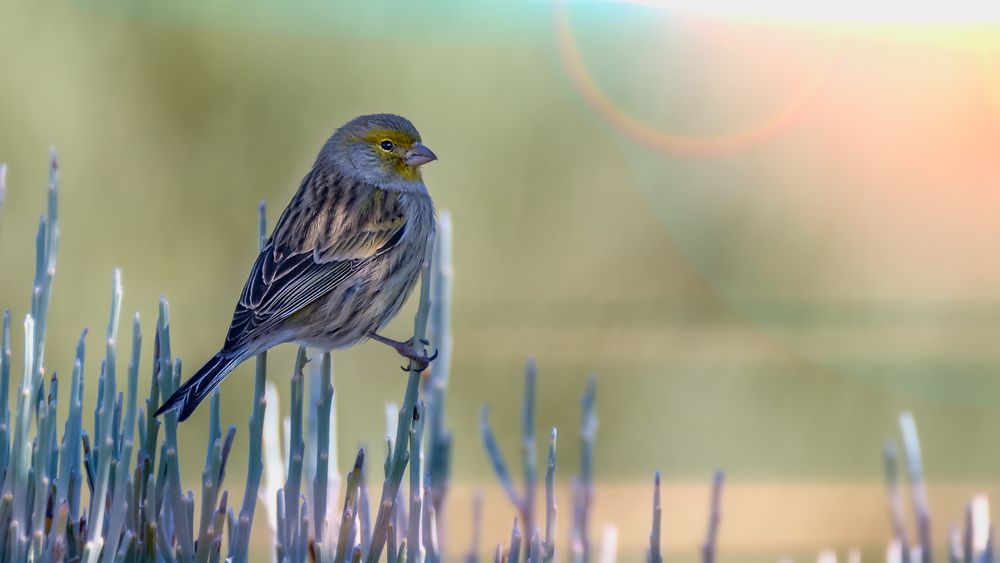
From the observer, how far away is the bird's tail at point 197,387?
1.85 m

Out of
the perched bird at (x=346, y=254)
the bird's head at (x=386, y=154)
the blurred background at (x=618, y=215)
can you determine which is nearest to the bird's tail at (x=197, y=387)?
the perched bird at (x=346, y=254)

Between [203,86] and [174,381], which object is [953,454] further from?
[174,381]

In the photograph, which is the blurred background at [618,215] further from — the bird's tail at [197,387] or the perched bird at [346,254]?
the bird's tail at [197,387]

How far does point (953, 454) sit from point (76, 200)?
13.3 feet

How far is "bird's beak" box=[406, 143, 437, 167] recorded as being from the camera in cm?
303

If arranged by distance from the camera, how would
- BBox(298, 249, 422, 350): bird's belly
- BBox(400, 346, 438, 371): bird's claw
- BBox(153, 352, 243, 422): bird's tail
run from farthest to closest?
BBox(298, 249, 422, 350): bird's belly < BBox(153, 352, 243, 422): bird's tail < BBox(400, 346, 438, 371): bird's claw

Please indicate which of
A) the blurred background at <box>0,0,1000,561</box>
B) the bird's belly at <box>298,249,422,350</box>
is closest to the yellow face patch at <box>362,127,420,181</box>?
the bird's belly at <box>298,249,422,350</box>

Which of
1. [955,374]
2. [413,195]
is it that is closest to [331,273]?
[413,195]

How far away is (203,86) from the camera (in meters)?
5.18

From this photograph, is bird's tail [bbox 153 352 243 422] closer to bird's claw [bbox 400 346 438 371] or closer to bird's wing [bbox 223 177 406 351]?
bird's wing [bbox 223 177 406 351]

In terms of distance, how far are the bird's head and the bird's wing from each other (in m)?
0.07

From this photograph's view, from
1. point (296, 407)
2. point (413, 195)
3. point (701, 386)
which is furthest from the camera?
point (701, 386)

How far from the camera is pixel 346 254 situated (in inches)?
110

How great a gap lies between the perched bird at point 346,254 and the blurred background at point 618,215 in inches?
69.3
